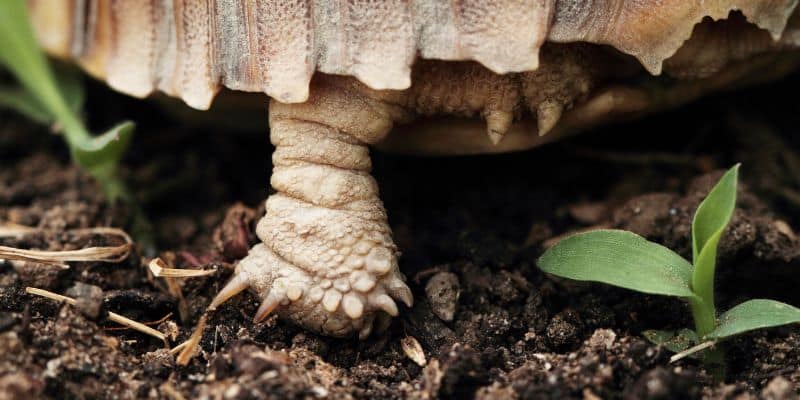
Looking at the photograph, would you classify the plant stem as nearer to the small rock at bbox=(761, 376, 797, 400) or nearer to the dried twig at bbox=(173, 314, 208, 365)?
the small rock at bbox=(761, 376, 797, 400)

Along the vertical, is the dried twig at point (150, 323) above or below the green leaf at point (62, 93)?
below

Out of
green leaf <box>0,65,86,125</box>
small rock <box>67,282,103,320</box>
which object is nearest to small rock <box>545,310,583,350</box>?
small rock <box>67,282,103,320</box>

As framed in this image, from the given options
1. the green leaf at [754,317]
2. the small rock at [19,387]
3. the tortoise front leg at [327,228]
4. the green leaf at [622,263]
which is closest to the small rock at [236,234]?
the tortoise front leg at [327,228]

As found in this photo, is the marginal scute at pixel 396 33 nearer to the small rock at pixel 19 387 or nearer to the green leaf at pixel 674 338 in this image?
the green leaf at pixel 674 338

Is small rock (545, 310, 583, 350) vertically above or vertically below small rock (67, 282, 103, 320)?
below

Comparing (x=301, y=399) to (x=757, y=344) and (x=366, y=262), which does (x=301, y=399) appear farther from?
(x=757, y=344)

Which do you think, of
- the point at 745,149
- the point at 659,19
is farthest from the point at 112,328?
the point at 745,149

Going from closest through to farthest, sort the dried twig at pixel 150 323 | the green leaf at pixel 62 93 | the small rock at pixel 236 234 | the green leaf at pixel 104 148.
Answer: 1. the dried twig at pixel 150 323
2. the small rock at pixel 236 234
3. the green leaf at pixel 104 148
4. the green leaf at pixel 62 93
